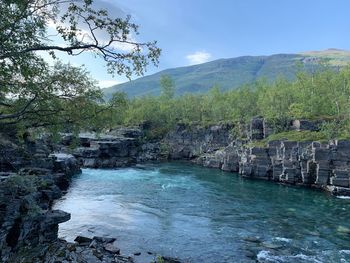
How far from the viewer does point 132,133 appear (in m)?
125

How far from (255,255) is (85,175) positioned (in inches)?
2060

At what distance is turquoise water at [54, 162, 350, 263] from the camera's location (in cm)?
3312

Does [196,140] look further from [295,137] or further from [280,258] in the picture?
[280,258]

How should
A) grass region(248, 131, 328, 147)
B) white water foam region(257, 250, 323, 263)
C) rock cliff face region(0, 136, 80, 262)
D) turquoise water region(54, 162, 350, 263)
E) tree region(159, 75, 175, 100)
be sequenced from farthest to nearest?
tree region(159, 75, 175, 100) < grass region(248, 131, 328, 147) < turquoise water region(54, 162, 350, 263) < white water foam region(257, 250, 323, 263) < rock cliff face region(0, 136, 80, 262)

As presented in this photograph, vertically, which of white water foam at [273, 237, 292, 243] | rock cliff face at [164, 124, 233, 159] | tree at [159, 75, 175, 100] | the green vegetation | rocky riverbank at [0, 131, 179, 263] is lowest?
white water foam at [273, 237, 292, 243]

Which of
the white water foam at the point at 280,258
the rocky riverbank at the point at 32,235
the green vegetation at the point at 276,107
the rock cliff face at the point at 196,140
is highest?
the green vegetation at the point at 276,107

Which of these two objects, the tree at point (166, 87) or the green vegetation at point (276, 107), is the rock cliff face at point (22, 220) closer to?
the green vegetation at point (276, 107)

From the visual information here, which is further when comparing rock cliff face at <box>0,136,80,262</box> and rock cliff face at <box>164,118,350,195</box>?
rock cliff face at <box>164,118,350,195</box>

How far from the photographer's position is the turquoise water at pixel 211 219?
3312 cm

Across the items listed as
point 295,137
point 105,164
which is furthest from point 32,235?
point 295,137

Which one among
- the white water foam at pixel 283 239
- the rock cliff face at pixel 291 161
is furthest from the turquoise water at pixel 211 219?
the rock cliff face at pixel 291 161

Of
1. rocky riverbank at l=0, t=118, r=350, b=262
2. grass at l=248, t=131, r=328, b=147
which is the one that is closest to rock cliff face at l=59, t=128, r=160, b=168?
rocky riverbank at l=0, t=118, r=350, b=262

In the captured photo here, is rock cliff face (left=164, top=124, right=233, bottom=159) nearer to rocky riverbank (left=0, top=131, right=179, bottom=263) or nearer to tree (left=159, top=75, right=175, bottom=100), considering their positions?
tree (left=159, top=75, right=175, bottom=100)

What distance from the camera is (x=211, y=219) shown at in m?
43.9
